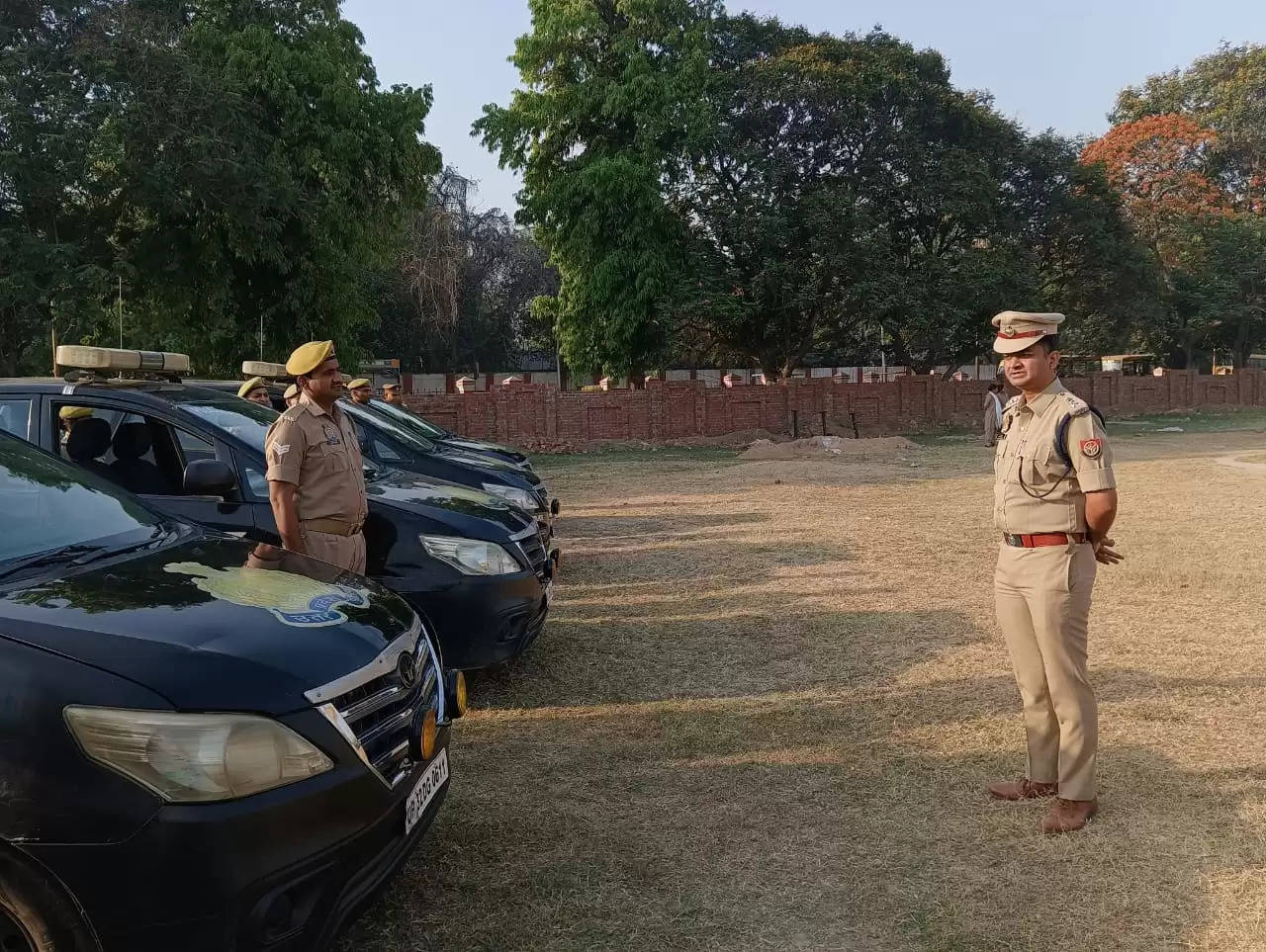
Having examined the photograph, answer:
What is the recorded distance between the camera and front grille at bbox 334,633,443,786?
267cm

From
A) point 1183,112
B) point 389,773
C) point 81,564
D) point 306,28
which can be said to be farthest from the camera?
point 1183,112

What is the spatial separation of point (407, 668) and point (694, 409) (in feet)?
78.6

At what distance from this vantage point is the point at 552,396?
25391 mm

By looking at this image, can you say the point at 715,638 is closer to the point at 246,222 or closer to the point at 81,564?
the point at 81,564

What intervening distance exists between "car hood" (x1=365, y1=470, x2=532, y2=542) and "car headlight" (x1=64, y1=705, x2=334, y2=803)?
2850 mm

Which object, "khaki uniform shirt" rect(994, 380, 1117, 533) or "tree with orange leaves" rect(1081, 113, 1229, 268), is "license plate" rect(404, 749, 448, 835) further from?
"tree with orange leaves" rect(1081, 113, 1229, 268)

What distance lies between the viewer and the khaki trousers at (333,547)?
4.61 metres

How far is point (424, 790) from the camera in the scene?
9.70 ft

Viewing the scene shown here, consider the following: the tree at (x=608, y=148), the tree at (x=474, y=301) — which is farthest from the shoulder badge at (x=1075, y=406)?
the tree at (x=474, y=301)

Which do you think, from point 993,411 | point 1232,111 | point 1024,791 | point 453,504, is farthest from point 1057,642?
point 1232,111

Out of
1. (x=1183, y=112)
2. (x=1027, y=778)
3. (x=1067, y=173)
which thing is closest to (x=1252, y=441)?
(x=1067, y=173)

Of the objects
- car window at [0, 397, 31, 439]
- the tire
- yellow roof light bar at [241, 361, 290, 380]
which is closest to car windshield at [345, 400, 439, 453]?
yellow roof light bar at [241, 361, 290, 380]

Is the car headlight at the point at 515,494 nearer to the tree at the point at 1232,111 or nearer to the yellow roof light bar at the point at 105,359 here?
the yellow roof light bar at the point at 105,359

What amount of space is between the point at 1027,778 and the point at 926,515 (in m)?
8.39
